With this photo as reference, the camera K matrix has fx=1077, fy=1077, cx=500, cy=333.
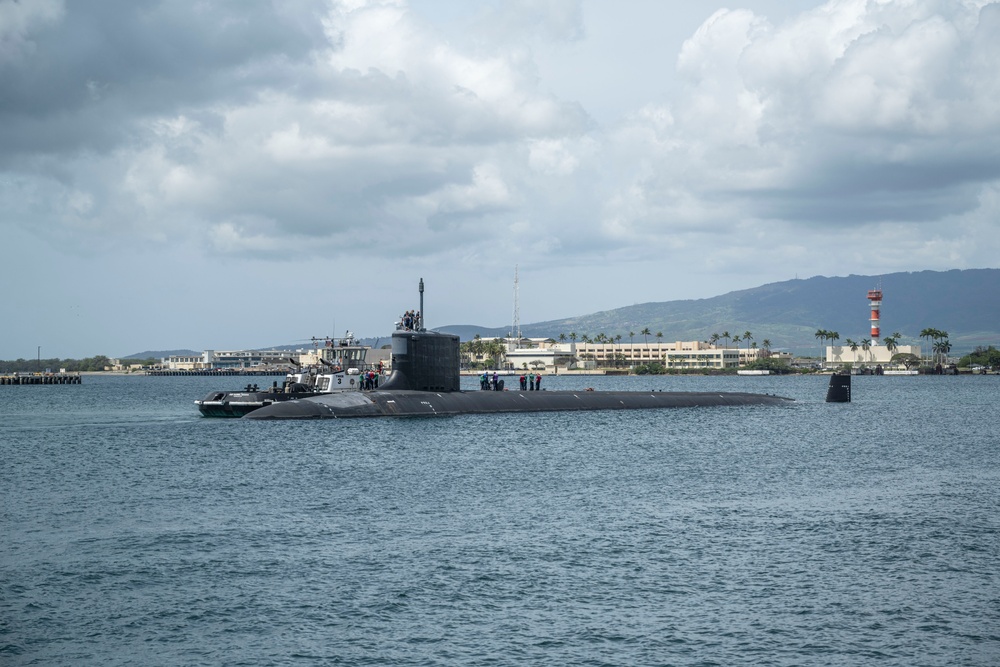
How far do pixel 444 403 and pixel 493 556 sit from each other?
107 ft

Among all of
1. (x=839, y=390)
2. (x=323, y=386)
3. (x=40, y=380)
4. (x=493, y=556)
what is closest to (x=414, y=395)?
(x=323, y=386)

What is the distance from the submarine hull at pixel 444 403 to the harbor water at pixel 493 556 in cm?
940

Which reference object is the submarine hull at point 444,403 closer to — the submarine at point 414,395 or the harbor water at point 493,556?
the submarine at point 414,395

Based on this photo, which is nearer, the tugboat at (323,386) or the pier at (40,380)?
the tugboat at (323,386)

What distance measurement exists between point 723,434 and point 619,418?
10.8 metres

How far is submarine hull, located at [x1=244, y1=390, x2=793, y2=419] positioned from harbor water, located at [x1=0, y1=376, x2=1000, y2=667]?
940 centimetres

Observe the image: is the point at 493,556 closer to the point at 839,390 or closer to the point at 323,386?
the point at 323,386

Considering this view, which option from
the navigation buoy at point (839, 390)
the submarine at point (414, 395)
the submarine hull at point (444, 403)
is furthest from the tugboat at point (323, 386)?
the navigation buoy at point (839, 390)

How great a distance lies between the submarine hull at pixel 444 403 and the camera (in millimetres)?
51844

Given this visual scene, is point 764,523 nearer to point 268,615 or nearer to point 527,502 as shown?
point 527,502

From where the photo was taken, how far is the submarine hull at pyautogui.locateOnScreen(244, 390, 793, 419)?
5184cm

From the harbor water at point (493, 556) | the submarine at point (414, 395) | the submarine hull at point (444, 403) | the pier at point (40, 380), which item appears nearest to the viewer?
the harbor water at point (493, 556)

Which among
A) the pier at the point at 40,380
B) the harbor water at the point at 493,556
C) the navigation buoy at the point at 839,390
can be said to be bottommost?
the harbor water at the point at 493,556

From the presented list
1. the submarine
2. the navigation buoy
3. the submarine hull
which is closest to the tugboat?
the submarine
